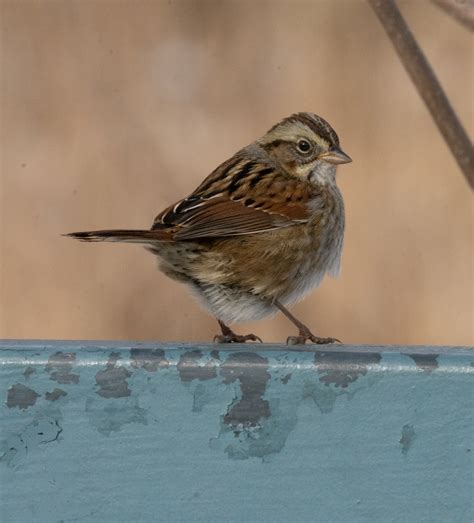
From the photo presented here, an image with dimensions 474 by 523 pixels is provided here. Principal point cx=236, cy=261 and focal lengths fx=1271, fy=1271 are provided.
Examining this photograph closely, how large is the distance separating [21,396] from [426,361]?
2.35 feet

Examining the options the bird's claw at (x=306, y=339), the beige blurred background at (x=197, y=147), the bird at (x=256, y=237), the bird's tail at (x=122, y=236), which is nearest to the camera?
the bird's tail at (x=122, y=236)

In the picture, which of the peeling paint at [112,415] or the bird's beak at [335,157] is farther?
the bird's beak at [335,157]

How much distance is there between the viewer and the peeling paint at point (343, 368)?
2227 millimetres

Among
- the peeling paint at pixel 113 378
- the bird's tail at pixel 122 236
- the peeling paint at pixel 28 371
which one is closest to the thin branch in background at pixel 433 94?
the peeling paint at pixel 113 378

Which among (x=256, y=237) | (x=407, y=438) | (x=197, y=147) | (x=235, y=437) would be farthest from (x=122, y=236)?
(x=197, y=147)

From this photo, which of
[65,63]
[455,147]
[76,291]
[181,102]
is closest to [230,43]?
[181,102]

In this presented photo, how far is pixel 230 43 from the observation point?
7426 millimetres

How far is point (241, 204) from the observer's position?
3.86 m

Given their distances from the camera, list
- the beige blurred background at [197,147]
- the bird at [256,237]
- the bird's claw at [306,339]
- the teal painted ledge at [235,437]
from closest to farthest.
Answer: the teal painted ledge at [235,437]
the bird's claw at [306,339]
the bird at [256,237]
the beige blurred background at [197,147]

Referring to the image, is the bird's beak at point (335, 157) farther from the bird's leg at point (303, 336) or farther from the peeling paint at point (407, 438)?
the peeling paint at point (407, 438)

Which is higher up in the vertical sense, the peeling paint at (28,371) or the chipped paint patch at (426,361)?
the chipped paint patch at (426,361)

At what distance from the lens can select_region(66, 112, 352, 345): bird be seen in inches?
143

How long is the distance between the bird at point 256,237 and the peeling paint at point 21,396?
1.17 meters

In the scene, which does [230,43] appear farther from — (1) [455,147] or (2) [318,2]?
(1) [455,147]
